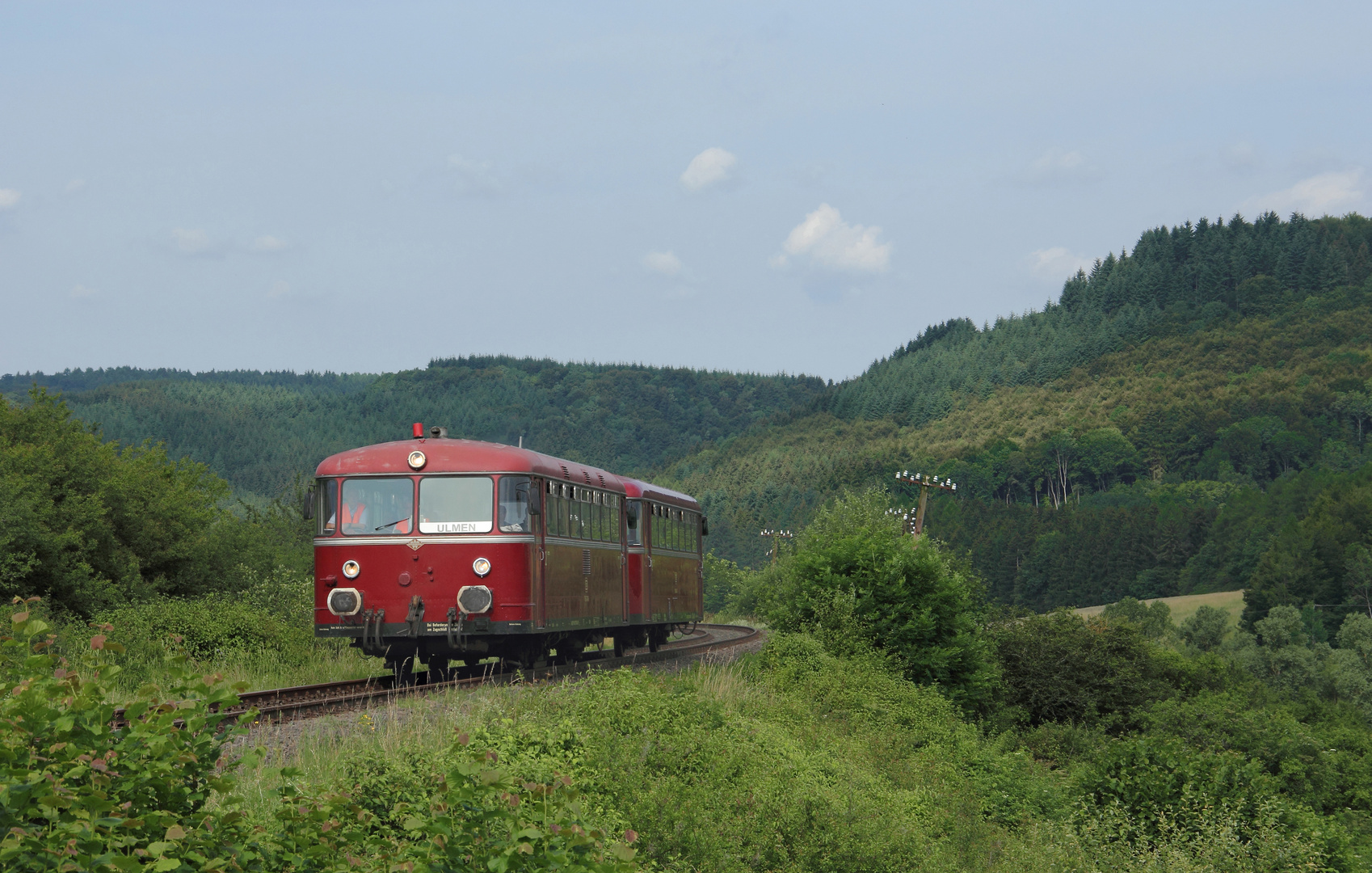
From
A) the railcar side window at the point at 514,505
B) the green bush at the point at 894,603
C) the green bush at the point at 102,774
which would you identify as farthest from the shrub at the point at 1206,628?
the green bush at the point at 102,774

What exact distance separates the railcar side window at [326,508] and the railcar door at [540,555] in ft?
9.01

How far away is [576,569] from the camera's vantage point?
65.3 feet

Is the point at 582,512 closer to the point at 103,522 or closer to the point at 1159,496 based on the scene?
the point at 103,522

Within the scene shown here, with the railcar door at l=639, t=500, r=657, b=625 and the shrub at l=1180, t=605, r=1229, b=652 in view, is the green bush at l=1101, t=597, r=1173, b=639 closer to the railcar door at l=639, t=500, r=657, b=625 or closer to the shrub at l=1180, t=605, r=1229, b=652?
the shrub at l=1180, t=605, r=1229, b=652

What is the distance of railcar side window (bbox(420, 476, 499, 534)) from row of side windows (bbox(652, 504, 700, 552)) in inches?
306

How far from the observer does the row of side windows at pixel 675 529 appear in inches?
1003

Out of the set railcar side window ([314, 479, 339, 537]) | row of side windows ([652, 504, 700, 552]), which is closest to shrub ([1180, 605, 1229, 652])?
row of side windows ([652, 504, 700, 552])

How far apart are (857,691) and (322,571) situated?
26.9ft

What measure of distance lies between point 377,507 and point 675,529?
1041cm

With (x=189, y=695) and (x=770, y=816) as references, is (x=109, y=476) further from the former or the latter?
(x=189, y=695)

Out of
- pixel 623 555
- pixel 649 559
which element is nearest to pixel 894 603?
pixel 649 559

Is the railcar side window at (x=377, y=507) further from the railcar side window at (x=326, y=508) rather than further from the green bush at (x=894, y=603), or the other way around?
the green bush at (x=894, y=603)

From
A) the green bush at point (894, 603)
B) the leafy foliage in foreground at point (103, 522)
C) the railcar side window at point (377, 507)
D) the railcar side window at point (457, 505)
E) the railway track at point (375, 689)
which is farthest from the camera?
the leafy foliage in foreground at point (103, 522)

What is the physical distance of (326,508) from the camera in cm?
1783
